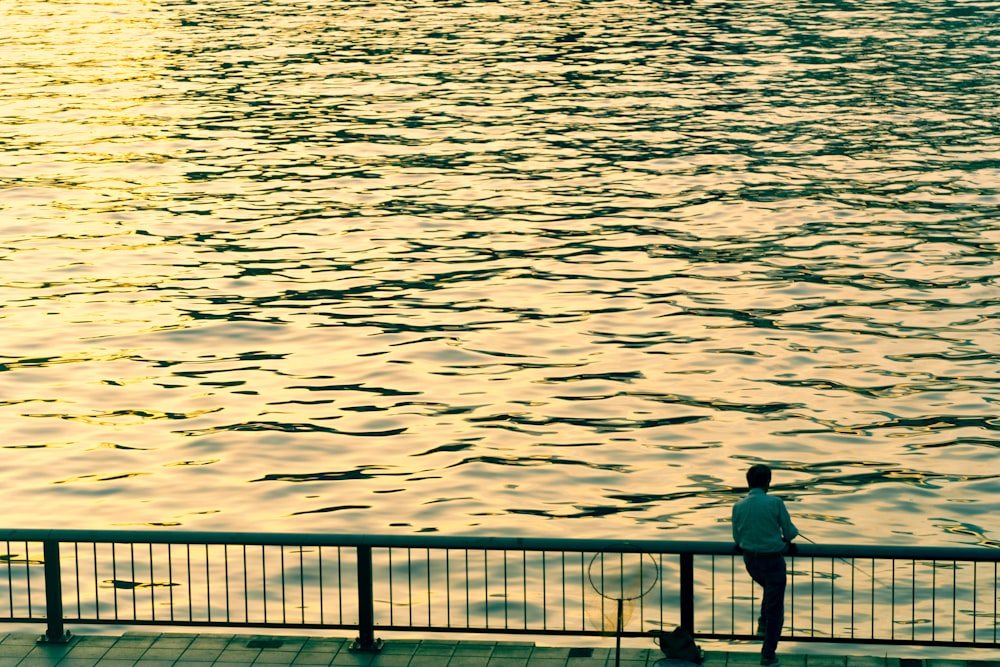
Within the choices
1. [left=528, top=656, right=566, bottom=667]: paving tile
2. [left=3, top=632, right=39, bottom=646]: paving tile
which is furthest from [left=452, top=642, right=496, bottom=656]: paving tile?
[left=3, top=632, right=39, bottom=646]: paving tile

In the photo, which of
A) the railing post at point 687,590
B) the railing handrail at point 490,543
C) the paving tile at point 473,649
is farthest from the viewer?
the paving tile at point 473,649

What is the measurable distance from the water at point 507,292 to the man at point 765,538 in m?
7.19

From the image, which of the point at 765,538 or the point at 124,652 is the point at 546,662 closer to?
the point at 765,538

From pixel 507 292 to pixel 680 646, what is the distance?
2010 cm

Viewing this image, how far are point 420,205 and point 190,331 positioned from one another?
443 inches

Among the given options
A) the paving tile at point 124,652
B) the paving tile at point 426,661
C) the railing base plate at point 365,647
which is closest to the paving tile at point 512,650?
the paving tile at point 426,661

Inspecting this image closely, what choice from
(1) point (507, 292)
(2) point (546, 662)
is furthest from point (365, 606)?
(1) point (507, 292)

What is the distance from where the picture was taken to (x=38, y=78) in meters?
64.2

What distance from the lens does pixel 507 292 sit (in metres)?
34.8

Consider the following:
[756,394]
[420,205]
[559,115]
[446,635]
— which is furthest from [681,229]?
[446,635]

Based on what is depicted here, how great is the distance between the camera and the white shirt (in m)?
15.1

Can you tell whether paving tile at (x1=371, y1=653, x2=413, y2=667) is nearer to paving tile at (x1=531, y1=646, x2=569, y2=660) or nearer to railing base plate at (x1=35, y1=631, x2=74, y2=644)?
paving tile at (x1=531, y1=646, x2=569, y2=660)

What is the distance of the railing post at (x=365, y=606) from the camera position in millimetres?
A: 15672

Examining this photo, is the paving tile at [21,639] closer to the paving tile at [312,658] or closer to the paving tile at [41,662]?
the paving tile at [41,662]
